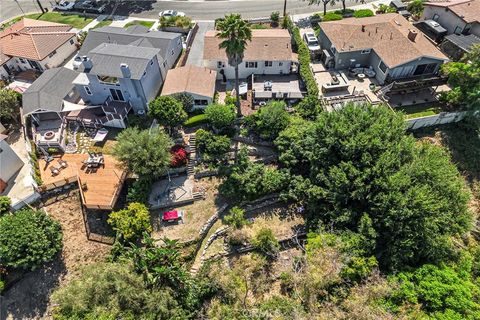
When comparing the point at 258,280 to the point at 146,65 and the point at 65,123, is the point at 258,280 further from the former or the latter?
the point at 65,123

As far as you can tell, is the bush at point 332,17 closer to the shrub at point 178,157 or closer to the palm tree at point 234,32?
the palm tree at point 234,32

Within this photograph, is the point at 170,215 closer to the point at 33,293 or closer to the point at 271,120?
the point at 33,293

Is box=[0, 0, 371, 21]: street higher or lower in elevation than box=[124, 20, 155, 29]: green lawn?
higher

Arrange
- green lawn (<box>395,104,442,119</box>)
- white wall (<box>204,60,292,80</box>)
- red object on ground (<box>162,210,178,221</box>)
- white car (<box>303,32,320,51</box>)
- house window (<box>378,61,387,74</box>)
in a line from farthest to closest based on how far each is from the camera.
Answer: white car (<box>303,32,320,51</box>)
white wall (<box>204,60,292,80</box>)
house window (<box>378,61,387,74</box>)
green lawn (<box>395,104,442,119</box>)
red object on ground (<box>162,210,178,221</box>)

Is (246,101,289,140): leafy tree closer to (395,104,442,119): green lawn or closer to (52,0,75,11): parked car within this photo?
(395,104,442,119): green lawn

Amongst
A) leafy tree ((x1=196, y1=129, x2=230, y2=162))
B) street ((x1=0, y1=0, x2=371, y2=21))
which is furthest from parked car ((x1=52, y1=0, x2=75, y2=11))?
leafy tree ((x1=196, y1=129, x2=230, y2=162))

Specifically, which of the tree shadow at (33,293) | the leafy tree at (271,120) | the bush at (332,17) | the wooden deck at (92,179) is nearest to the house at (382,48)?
the bush at (332,17)

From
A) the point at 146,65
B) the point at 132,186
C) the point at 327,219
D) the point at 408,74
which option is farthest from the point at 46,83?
the point at 408,74

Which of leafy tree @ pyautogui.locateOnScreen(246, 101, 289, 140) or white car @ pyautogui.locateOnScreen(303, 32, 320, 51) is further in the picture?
white car @ pyautogui.locateOnScreen(303, 32, 320, 51)
